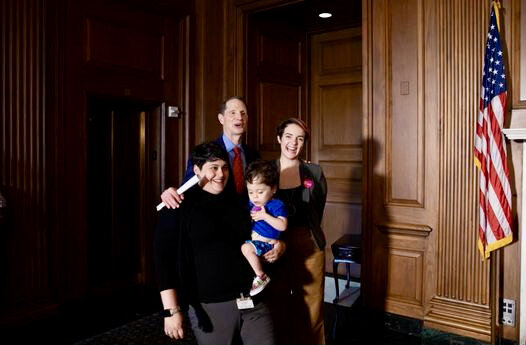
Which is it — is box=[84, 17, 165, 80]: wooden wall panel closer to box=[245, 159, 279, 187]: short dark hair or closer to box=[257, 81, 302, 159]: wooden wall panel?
box=[257, 81, 302, 159]: wooden wall panel

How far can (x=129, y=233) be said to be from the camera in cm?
433

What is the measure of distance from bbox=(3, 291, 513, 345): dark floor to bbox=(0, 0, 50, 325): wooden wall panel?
220 millimetres

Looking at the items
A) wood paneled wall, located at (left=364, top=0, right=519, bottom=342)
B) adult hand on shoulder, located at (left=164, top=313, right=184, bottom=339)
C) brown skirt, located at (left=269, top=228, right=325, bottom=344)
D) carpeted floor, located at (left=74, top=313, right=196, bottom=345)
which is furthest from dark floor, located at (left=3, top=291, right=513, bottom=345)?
adult hand on shoulder, located at (left=164, top=313, right=184, bottom=339)

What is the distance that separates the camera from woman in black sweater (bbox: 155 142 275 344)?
1736 mm

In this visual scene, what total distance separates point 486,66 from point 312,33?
104 inches

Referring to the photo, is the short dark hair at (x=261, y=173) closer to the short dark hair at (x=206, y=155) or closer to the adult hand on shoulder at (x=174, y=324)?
the short dark hair at (x=206, y=155)

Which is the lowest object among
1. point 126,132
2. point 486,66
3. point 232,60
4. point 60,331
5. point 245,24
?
point 60,331

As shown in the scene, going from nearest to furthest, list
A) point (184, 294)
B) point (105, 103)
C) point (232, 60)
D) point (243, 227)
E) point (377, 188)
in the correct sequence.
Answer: point (184, 294) → point (243, 227) → point (377, 188) → point (105, 103) → point (232, 60)

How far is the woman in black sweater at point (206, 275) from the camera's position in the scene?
174cm

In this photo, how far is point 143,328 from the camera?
3.42 meters

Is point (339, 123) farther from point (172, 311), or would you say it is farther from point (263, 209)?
point (172, 311)

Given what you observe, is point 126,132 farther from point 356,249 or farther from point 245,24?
point 356,249

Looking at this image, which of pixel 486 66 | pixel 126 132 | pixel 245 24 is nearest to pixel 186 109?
pixel 126 132

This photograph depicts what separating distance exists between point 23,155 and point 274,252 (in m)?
2.29
